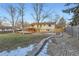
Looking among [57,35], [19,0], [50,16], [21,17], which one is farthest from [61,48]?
[19,0]

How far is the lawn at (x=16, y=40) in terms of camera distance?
190 centimetres

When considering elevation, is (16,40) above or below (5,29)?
below

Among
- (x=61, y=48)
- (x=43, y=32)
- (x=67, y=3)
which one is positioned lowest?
(x=61, y=48)

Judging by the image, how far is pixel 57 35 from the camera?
193cm

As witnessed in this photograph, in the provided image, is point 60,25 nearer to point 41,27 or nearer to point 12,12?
point 41,27

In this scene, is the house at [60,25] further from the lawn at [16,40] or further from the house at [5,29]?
the house at [5,29]

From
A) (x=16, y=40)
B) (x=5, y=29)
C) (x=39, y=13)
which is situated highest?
(x=39, y=13)

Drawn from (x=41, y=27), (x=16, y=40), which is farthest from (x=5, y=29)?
(x=41, y=27)

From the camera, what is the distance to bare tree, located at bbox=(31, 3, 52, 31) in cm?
191

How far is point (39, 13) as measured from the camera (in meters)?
1.92

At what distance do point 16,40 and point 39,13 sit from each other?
322 mm

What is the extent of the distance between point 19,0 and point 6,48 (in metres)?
0.45

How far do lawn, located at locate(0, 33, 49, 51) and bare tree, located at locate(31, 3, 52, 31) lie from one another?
0.15m

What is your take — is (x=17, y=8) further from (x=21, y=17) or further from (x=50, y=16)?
(x=50, y=16)
